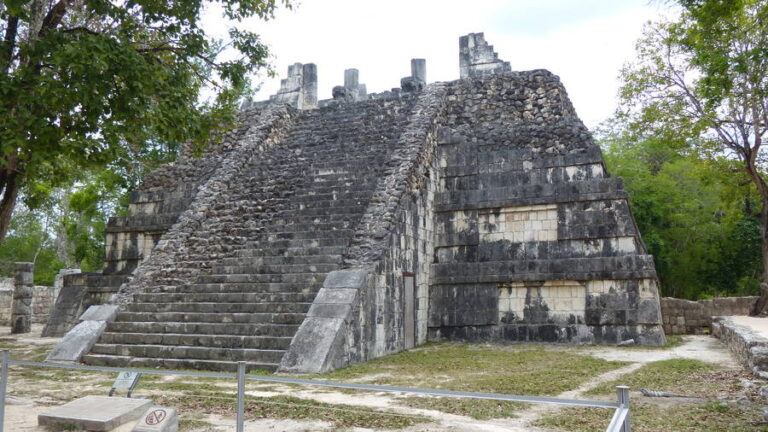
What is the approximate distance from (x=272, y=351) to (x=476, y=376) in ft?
10.0

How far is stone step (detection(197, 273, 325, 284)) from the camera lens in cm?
1083

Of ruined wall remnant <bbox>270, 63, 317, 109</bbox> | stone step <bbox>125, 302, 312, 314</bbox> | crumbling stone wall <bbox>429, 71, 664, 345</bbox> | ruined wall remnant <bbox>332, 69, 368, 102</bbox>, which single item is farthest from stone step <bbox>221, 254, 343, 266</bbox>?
ruined wall remnant <bbox>270, 63, 317, 109</bbox>

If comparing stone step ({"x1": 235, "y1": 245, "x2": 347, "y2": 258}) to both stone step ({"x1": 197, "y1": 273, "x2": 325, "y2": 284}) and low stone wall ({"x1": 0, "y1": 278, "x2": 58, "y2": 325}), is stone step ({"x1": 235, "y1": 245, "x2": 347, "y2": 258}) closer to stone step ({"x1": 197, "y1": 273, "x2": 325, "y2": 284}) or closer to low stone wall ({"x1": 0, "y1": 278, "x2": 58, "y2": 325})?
stone step ({"x1": 197, "y1": 273, "x2": 325, "y2": 284})

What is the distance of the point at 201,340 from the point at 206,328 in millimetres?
308

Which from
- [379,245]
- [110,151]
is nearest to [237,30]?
[110,151]

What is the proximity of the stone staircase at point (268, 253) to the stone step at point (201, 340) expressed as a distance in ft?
0.05

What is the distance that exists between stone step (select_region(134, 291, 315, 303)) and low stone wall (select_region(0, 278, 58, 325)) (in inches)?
529

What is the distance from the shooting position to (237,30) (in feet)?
31.4

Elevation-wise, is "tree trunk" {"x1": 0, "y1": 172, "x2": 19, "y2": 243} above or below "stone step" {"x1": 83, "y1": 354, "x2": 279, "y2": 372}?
above

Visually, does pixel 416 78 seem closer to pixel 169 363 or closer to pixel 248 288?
pixel 248 288

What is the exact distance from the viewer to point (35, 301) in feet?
75.6

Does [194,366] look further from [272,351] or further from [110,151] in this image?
[110,151]

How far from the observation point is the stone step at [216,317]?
9.87 m

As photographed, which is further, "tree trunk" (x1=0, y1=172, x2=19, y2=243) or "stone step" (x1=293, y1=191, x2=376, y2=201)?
"stone step" (x1=293, y1=191, x2=376, y2=201)
